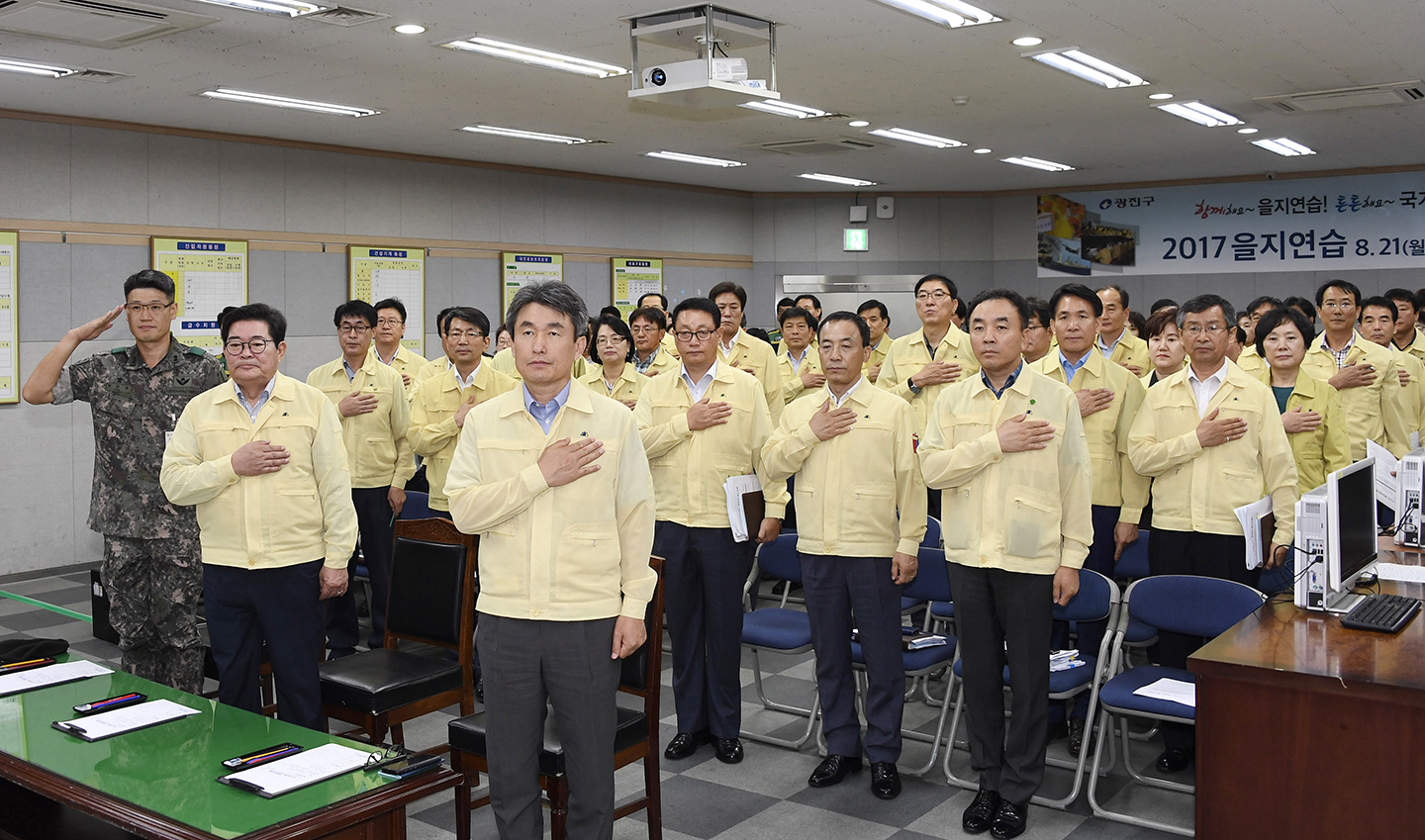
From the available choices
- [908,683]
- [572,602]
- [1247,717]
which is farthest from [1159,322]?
[572,602]

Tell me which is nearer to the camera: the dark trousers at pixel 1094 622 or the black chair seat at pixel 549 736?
the black chair seat at pixel 549 736

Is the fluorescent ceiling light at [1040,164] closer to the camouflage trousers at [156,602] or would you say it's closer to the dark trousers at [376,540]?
the dark trousers at [376,540]

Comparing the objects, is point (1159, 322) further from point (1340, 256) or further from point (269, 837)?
point (1340, 256)

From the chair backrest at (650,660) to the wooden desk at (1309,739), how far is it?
5.37ft

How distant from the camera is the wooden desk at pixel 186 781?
2398 millimetres

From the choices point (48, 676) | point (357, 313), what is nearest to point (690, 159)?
point (357, 313)

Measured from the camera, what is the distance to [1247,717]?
322 centimetres

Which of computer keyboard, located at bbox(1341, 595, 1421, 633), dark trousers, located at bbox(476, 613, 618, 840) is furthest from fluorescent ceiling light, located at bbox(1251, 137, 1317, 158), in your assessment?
dark trousers, located at bbox(476, 613, 618, 840)

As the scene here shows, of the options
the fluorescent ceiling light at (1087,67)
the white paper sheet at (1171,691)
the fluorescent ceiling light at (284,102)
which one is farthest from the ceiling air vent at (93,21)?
the white paper sheet at (1171,691)

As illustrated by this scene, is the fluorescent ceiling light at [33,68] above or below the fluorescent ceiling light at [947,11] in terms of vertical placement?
below

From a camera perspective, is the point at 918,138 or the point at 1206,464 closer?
the point at 1206,464

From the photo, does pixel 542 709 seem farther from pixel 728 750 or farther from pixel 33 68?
pixel 33 68

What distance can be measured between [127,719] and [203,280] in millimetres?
6968

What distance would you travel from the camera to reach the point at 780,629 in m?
4.77
